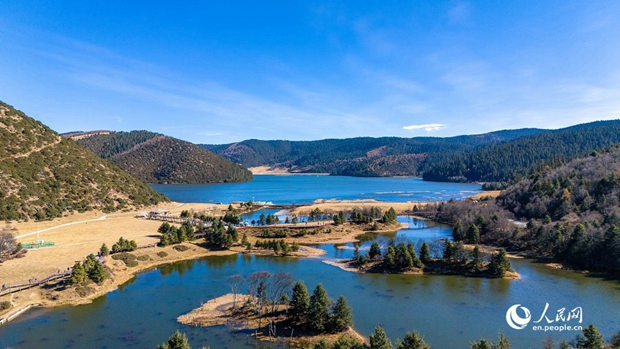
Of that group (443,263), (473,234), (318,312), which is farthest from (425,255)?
(318,312)

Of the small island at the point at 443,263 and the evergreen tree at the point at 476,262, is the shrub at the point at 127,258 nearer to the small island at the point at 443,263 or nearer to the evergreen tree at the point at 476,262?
→ the small island at the point at 443,263

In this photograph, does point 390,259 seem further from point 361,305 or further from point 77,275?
point 77,275

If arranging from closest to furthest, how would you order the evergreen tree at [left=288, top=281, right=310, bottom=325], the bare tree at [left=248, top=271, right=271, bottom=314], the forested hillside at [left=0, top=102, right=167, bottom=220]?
1. the evergreen tree at [left=288, top=281, right=310, bottom=325]
2. the bare tree at [left=248, top=271, right=271, bottom=314]
3. the forested hillside at [left=0, top=102, right=167, bottom=220]

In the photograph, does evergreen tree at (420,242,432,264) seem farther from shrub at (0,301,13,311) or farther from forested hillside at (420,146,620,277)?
shrub at (0,301,13,311)

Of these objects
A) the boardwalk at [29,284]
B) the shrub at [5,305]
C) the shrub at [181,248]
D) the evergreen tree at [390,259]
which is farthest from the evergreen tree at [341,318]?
the shrub at [181,248]

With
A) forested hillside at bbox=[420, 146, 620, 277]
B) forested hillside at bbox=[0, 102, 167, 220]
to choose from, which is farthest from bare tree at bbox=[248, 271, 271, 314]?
forested hillside at bbox=[0, 102, 167, 220]

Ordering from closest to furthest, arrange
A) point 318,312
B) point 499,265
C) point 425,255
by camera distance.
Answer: point 318,312
point 499,265
point 425,255

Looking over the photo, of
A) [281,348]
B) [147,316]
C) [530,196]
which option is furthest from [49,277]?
[530,196]
